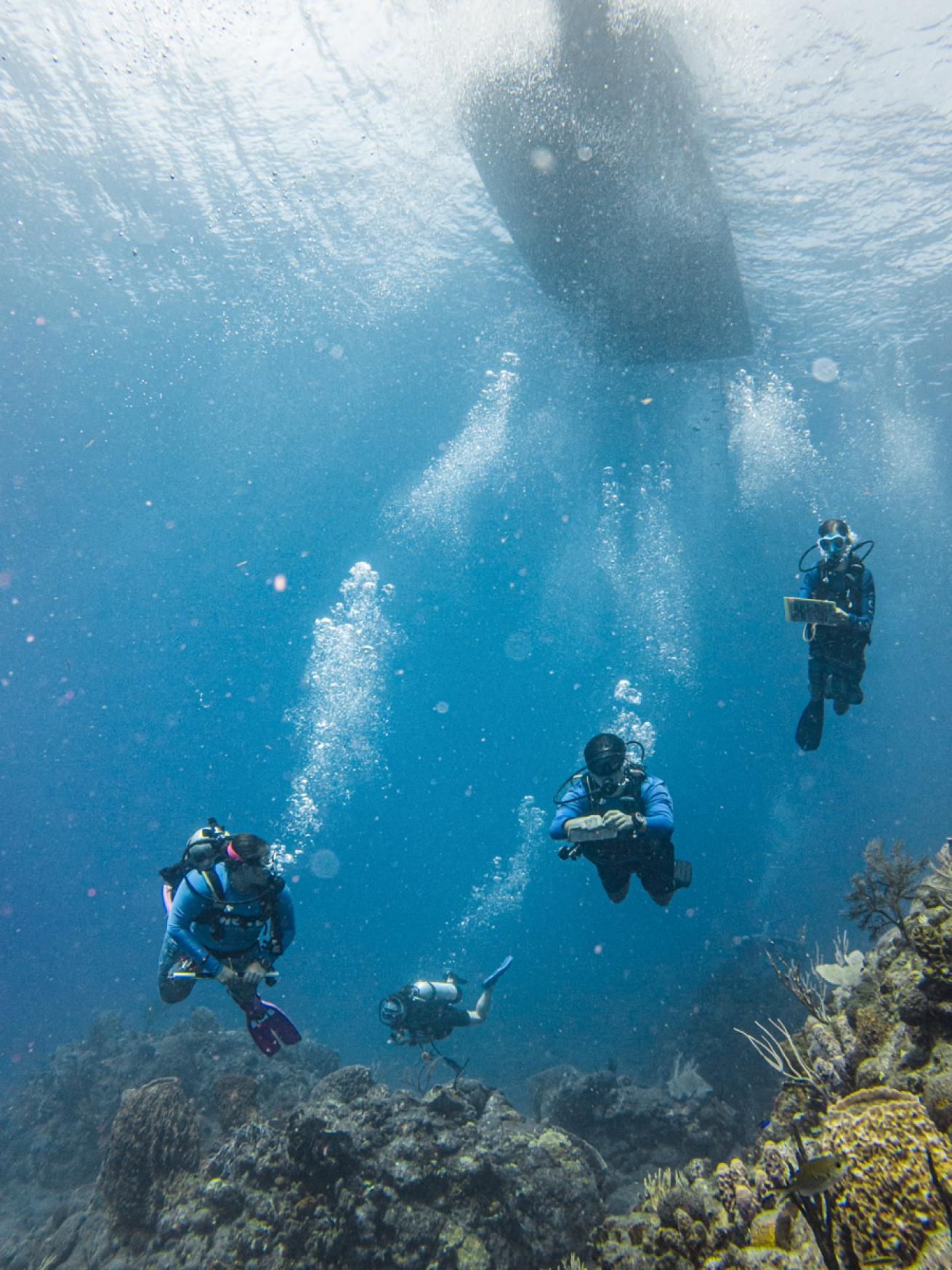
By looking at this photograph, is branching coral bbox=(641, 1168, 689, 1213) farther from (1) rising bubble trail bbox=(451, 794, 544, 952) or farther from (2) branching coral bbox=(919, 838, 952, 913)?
(1) rising bubble trail bbox=(451, 794, 544, 952)

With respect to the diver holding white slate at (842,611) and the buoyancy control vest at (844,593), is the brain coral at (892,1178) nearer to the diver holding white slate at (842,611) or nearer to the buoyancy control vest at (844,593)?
the diver holding white slate at (842,611)

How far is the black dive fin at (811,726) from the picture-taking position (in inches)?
330

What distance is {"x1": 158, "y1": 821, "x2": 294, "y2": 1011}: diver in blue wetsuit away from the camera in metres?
5.43

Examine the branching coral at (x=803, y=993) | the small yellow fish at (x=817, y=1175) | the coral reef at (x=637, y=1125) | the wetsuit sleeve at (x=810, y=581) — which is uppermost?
the wetsuit sleeve at (x=810, y=581)

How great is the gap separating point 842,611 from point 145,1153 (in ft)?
34.7

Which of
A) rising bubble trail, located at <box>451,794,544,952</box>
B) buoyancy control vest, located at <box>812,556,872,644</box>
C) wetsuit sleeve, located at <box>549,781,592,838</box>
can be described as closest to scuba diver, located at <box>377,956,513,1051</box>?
wetsuit sleeve, located at <box>549,781,592,838</box>

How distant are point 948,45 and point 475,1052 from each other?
3145 centimetres

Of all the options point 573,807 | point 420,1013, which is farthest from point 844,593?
point 420,1013

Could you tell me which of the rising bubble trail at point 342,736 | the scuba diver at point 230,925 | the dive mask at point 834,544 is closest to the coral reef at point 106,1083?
the scuba diver at point 230,925

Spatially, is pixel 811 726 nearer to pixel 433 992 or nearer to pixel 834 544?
pixel 834 544

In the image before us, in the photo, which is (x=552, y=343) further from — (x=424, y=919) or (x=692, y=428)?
(x=424, y=919)

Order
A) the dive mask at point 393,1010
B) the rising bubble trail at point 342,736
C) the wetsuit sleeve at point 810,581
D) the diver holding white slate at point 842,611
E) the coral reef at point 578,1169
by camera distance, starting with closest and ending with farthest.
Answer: the coral reef at point 578,1169 → the diver holding white slate at point 842,611 → the wetsuit sleeve at point 810,581 → the dive mask at point 393,1010 → the rising bubble trail at point 342,736

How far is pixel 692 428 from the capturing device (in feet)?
85.5

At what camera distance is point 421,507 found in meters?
60.9
